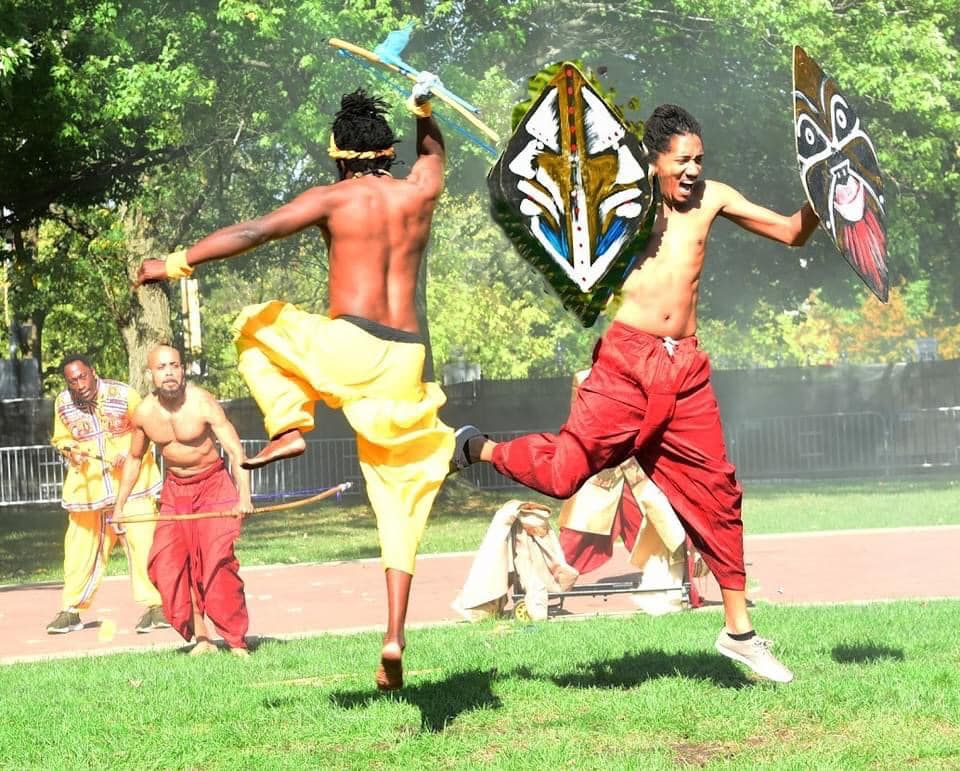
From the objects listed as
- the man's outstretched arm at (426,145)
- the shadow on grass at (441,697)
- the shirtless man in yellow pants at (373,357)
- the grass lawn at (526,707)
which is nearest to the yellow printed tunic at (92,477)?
the grass lawn at (526,707)

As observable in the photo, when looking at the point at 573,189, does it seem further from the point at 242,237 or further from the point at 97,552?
the point at 97,552

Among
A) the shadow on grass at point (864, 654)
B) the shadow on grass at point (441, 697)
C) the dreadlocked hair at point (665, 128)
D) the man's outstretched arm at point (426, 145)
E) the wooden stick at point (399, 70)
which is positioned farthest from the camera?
the shadow on grass at point (864, 654)

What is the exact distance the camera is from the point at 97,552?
39.3 feet

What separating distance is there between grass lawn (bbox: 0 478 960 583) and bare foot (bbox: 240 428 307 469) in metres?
10.3

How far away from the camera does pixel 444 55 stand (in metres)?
24.9

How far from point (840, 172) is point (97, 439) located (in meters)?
6.99

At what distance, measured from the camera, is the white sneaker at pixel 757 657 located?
697cm

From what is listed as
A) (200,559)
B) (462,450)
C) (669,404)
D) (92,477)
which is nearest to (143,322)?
(92,477)

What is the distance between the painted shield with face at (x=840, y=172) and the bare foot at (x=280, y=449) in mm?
2353

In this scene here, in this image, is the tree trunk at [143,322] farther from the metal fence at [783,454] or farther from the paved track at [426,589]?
the paved track at [426,589]

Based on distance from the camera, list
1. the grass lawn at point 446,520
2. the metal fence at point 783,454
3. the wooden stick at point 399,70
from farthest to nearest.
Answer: the metal fence at point 783,454
the grass lawn at point 446,520
the wooden stick at point 399,70

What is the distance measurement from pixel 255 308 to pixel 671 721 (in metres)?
2.32

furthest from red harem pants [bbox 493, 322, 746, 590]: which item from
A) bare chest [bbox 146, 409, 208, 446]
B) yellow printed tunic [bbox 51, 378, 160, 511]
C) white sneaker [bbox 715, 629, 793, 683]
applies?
yellow printed tunic [bbox 51, 378, 160, 511]

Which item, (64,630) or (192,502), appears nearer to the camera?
(192,502)
